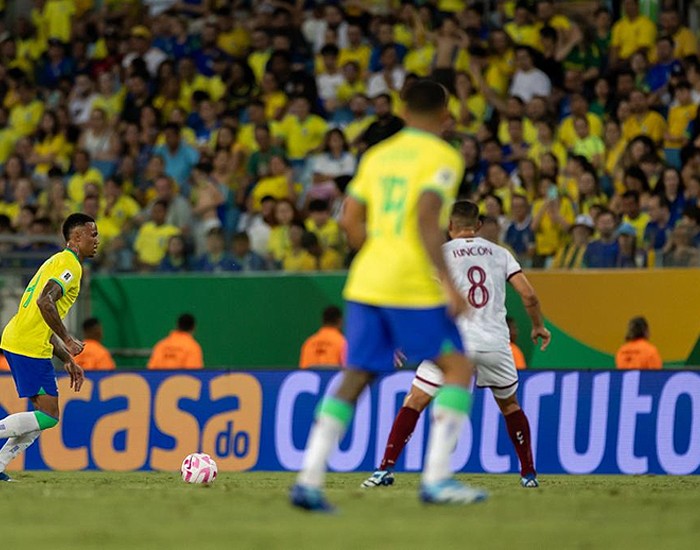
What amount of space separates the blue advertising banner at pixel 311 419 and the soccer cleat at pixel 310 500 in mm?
8152

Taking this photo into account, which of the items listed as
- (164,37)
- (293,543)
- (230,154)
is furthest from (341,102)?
(293,543)

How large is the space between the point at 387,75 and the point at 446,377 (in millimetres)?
13566

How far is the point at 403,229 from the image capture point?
8320 millimetres

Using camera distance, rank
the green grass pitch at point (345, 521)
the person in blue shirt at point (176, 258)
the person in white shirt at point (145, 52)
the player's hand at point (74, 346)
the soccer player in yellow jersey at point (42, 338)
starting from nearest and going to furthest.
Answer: the green grass pitch at point (345, 521)
the player's hand at point (74, 346)
the soccer player in yellow jersey at point (42, 338)
the person in blue shirt at point (176, 258)
the person in white shirt at point (145, 52)

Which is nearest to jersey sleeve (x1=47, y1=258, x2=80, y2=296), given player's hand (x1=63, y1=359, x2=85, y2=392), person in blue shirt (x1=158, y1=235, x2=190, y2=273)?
player's hand (x1=63, y1=359, x2=85, y2=392)

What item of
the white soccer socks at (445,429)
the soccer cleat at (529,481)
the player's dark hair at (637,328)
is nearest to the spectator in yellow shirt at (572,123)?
the player's dark hair at (637,328)

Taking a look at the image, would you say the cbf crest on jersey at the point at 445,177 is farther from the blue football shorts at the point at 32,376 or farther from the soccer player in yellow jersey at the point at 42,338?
the blue football shorts at the point at 32,376

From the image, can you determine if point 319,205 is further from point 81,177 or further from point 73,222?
point 73,222

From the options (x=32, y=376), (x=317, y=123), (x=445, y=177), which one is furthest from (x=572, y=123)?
(x=445, y=177)

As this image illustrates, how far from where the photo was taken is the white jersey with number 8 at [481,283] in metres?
12.3

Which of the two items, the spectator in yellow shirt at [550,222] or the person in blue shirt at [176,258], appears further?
the person in blue shirt at [176,258]

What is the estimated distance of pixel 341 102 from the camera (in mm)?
21828

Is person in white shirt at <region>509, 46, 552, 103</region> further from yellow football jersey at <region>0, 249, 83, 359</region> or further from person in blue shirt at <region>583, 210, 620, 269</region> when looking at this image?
yellow football jersey at <region>0, 249, 83, 359</region>

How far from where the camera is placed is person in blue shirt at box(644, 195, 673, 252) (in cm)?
1717
